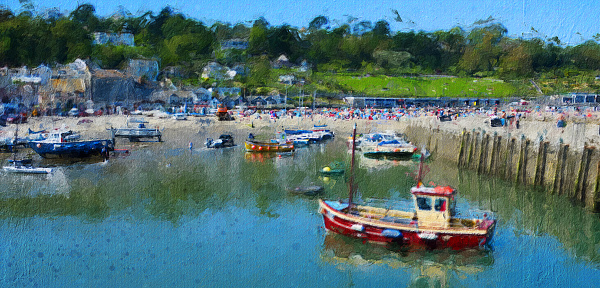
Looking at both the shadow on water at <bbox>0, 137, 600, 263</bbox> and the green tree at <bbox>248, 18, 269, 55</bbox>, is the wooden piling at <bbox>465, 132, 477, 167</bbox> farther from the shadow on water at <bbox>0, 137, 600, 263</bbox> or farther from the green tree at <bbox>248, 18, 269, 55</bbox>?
the green tree at <bbox>248, 18, 269, 55</bbox>

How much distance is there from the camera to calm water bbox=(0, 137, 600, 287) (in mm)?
11133

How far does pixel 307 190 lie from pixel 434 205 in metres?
6.73

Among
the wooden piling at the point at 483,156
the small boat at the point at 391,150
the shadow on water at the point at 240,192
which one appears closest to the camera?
the shadow on water at the point at 240,192

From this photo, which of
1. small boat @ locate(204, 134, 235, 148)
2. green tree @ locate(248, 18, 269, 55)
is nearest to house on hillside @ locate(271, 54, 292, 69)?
green tree @ locate(248, 18, 269, 55)

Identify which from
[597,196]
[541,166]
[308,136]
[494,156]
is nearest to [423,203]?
[597,196]

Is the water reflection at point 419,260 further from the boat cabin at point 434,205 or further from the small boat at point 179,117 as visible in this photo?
the small boat at point 179,117

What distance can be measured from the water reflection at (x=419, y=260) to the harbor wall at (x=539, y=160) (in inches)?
195


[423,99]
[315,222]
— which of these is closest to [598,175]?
[315,222]

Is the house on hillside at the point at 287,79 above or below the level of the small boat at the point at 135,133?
above

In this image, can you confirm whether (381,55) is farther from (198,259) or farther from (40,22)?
(198,259)

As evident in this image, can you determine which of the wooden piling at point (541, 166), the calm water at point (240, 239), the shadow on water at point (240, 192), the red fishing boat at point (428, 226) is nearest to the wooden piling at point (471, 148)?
the shadow on water at point (240, 192)

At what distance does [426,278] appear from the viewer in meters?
11.3

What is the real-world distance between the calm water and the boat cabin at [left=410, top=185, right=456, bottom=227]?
0.80 metres

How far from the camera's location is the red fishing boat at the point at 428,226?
39.5 ft
